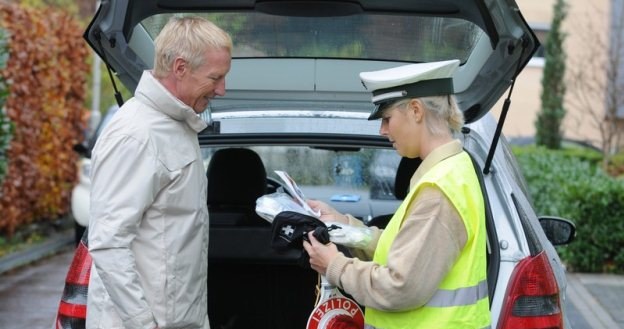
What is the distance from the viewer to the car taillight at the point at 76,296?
3.79 m

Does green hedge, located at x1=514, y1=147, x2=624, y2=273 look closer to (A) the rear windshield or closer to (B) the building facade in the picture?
(A) the rear windshield

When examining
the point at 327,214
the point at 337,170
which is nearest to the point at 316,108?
the point at 327,214

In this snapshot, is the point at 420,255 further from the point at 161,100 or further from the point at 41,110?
the point at 41,110

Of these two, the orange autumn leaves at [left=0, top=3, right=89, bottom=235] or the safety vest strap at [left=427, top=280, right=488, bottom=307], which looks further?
the orange autumn leaves at [left=0, top=3, right=89, bottom=235]

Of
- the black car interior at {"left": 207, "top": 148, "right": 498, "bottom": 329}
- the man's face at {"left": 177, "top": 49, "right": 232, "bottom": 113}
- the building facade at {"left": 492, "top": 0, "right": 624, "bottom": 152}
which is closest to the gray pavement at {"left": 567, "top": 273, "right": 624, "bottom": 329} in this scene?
the black car interior at {"left": 207, "top": 148, "right": 498, "bottom": 329}

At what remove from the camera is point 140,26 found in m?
4.13

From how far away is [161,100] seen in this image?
129 inches

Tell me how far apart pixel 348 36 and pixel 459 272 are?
155cm

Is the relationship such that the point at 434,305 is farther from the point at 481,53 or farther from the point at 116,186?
the point at 481,53

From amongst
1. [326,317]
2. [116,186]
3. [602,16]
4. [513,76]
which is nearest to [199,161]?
[116,186]

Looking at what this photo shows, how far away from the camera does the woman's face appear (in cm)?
318

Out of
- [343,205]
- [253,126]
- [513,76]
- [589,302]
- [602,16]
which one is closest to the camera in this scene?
[513,76]

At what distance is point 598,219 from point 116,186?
7.03 meters

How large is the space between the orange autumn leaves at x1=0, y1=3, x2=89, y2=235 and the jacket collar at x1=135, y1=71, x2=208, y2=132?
22.6ft
